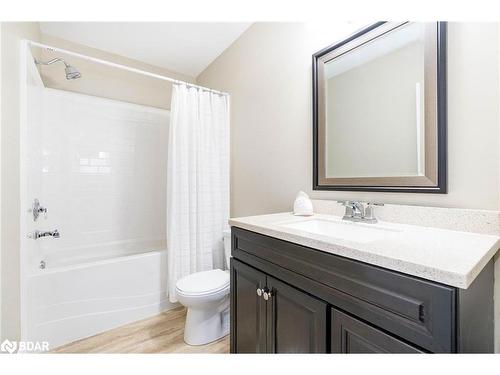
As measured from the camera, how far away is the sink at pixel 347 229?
43.2 inches

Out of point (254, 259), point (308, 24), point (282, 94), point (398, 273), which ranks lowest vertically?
point (254, 259)

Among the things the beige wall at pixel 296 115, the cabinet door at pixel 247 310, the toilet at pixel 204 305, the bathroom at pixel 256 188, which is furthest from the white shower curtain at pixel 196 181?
the cabinet door at pixel 247 310

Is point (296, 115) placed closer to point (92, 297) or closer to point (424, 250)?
point (424, 250)

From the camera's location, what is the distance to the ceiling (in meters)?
1.99

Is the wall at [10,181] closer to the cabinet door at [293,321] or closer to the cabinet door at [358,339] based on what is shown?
the cabinet door at [293,321]

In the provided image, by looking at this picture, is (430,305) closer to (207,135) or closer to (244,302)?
(244,302)

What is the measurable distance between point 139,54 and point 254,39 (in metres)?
1.22

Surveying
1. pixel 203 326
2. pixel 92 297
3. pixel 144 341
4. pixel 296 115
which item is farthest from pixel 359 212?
pixel 92 297

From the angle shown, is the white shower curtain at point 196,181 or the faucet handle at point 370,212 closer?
the faucet handle at point 370,212

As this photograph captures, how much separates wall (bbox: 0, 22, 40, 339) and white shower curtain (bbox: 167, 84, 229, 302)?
0.89 metres

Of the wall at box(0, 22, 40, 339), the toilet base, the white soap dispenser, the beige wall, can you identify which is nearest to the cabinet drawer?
the white soap dispenser

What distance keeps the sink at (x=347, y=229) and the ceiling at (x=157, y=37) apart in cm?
174
